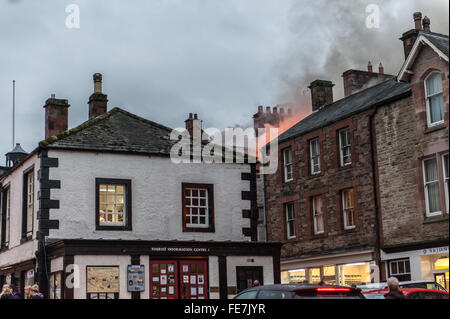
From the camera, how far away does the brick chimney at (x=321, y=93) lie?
3925 cm

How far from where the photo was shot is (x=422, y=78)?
2162cm

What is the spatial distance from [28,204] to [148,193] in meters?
4.45

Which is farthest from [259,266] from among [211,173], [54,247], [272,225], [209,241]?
[272,225]

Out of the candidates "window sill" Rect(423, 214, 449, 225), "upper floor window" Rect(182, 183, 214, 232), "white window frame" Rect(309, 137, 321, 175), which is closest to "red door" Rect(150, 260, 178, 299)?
"upper floor window" Rect(182, 183, 214, 232)

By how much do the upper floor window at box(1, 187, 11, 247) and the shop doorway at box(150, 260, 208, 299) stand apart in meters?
7.91

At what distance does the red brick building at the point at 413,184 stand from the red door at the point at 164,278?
931 cm

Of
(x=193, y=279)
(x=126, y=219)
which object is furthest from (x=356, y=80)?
(x=193, y=279)

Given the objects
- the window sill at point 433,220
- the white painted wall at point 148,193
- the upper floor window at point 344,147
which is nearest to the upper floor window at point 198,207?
the white painted wall at point 148,193

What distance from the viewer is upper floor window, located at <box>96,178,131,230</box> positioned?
23141 mm

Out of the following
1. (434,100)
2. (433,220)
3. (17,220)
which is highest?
(434,100)

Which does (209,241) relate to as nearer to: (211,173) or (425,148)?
(211,173)

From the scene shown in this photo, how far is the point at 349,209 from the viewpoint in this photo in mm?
30688

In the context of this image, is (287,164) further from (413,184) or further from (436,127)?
(436,127)

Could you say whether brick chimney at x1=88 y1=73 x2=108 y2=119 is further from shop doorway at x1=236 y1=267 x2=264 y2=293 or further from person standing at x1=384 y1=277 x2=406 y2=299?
person standing at x1=384 y1=277 x2=406 y2=299
